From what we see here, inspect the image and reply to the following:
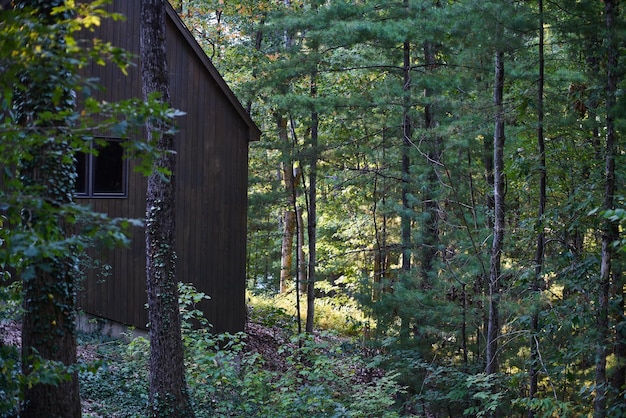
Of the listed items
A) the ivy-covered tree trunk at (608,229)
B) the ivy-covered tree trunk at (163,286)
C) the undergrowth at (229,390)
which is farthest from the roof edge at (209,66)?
the ivy-covered tree trunk at (608,229)

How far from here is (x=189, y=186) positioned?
43.3 ft

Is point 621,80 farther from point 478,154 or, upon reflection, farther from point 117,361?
point 117,361

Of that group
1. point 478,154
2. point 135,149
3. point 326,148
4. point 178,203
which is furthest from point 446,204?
point 135,149

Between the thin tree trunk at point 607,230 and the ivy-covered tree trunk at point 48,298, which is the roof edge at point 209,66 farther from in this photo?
the thin tree trunk at point 607,230

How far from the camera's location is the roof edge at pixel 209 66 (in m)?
12.5

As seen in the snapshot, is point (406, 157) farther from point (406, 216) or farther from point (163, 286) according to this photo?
point (163, 286)

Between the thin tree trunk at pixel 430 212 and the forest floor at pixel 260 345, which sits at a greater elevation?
the thin tree trunk at pixel 430 212

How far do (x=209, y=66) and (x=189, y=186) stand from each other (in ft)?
7.82

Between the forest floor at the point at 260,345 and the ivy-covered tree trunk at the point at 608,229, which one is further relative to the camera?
the forest floor at the point at 260,345

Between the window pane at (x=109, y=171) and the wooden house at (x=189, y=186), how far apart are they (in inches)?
0.7

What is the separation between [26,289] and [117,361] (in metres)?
5.84

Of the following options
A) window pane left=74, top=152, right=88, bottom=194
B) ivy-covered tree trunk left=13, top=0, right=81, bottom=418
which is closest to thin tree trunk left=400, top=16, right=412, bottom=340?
window pane left=74, top=152, right=88, bottom=194

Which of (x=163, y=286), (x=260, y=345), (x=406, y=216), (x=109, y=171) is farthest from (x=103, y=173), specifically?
(x=406, y=216)

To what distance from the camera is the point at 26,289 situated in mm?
5855
